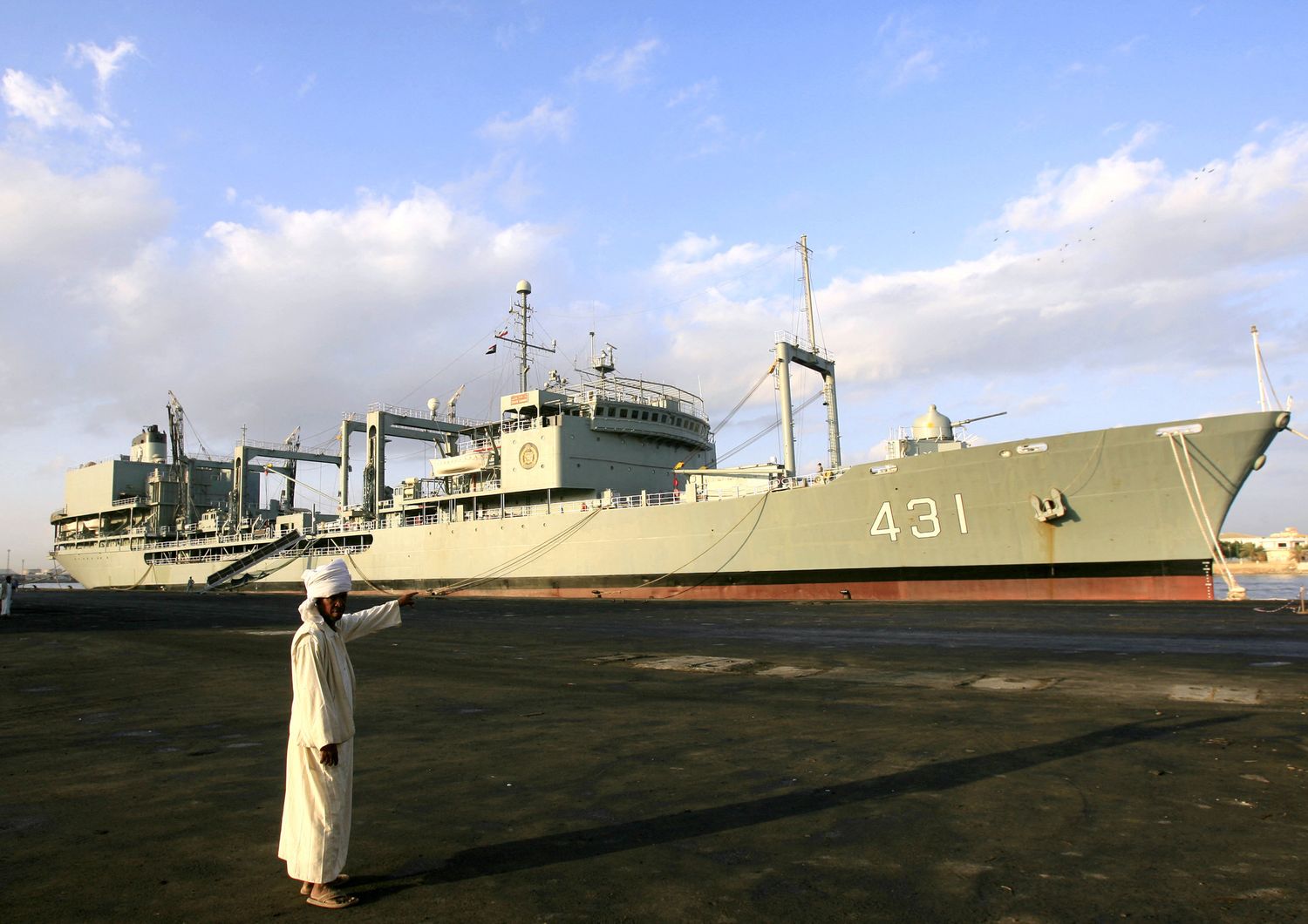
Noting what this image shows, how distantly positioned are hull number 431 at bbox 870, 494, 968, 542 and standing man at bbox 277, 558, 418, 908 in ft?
64.6

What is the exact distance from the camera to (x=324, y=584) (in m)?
3.42

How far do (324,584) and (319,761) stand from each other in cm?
73

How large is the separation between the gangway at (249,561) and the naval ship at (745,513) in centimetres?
13

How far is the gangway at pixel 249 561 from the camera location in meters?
42.7

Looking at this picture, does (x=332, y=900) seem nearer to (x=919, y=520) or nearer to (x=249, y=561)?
(x=919, y=520)

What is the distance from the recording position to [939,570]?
70.8ft

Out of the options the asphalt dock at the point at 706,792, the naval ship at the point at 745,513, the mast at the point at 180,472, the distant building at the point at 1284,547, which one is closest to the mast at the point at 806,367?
the naval ship at the point at 745,513

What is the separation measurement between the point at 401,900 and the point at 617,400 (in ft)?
98.4

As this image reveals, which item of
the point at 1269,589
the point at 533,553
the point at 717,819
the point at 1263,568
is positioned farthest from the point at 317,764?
the point at 1263,568

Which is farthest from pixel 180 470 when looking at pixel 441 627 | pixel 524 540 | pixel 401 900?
pixel 401 900

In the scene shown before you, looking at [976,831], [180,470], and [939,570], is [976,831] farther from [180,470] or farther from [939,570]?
[180,470]

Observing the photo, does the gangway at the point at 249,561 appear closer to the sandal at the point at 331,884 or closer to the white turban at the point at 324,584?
the white turban at the point at 324,584

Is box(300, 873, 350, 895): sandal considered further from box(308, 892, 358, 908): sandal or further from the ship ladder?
the ship ladder

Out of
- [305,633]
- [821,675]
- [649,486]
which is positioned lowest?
[821,675]
